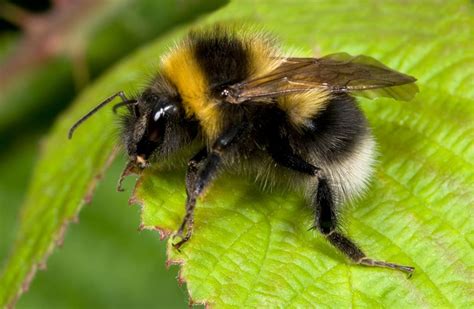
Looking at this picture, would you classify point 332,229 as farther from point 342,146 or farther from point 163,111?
point 163,111

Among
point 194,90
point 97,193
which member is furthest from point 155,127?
point 97,193

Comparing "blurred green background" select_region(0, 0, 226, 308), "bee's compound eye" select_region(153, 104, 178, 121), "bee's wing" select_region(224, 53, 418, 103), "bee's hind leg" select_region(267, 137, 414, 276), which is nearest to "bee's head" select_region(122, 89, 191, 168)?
"bee's compound eye" select_region(153, 104, 178, 121)

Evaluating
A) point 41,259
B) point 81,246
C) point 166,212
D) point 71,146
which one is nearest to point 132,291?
point 81,246

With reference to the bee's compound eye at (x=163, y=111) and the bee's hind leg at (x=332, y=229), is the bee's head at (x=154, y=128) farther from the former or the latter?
the bee's hind leg at (x=332, y=229)

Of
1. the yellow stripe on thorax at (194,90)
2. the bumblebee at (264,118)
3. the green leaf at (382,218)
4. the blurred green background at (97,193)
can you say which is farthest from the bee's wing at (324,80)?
the blurred green background at (97,193)

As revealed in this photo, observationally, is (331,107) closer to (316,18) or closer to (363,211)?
(363,211)

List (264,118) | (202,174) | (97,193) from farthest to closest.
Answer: (97,193) → (264,118) → (202,174)
